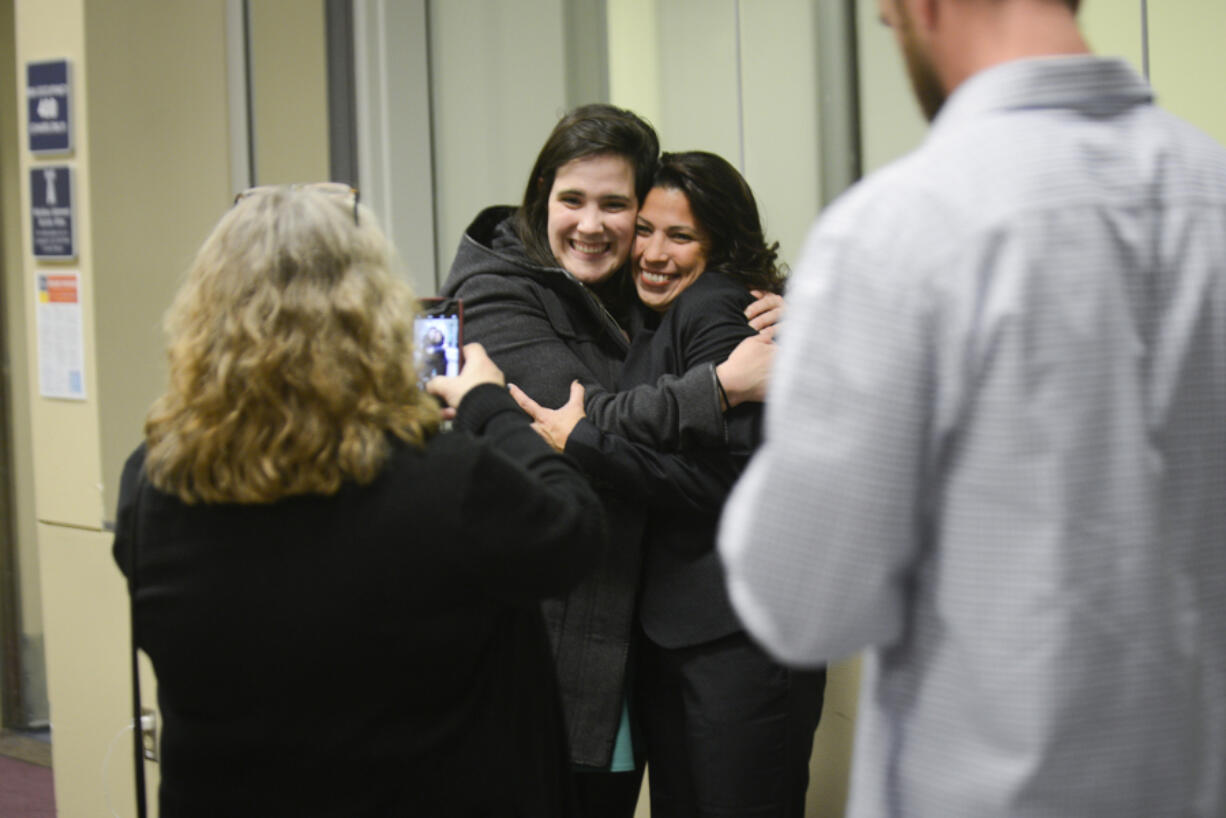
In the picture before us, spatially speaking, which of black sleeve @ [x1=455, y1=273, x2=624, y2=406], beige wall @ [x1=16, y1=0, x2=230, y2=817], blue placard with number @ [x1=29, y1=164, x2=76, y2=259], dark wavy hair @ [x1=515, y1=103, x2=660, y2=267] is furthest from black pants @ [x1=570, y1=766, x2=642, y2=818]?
blue placard with number @ [x1=29, y1=164, x2=76, y2=259]

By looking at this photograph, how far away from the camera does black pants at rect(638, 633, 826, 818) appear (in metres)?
2.25

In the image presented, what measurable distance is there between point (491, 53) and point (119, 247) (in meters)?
1.16

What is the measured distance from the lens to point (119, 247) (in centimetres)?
360

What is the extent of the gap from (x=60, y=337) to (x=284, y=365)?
2437mm

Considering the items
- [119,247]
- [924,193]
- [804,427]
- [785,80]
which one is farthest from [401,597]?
[119,247]

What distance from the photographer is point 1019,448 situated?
1.00 meters

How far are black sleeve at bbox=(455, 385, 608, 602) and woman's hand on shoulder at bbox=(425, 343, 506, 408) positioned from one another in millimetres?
186

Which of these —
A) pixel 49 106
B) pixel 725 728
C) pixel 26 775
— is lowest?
pixel 26 775

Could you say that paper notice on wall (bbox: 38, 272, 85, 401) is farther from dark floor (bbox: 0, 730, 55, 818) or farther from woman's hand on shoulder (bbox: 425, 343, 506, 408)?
woman's hand on shoulder (bbox: 425, 343, 506, 408)

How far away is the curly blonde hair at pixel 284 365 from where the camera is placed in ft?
4.92

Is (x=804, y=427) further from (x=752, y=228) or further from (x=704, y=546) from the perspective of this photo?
(x=752, y=228)

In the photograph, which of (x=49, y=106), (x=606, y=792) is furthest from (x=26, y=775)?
(x=606, y=792)

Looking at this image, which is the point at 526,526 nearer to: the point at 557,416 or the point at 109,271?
the point at 557,416

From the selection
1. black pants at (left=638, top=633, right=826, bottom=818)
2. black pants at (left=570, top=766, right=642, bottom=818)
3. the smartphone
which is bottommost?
black pants at (left=570, top=766, right=642, bottom=818)
